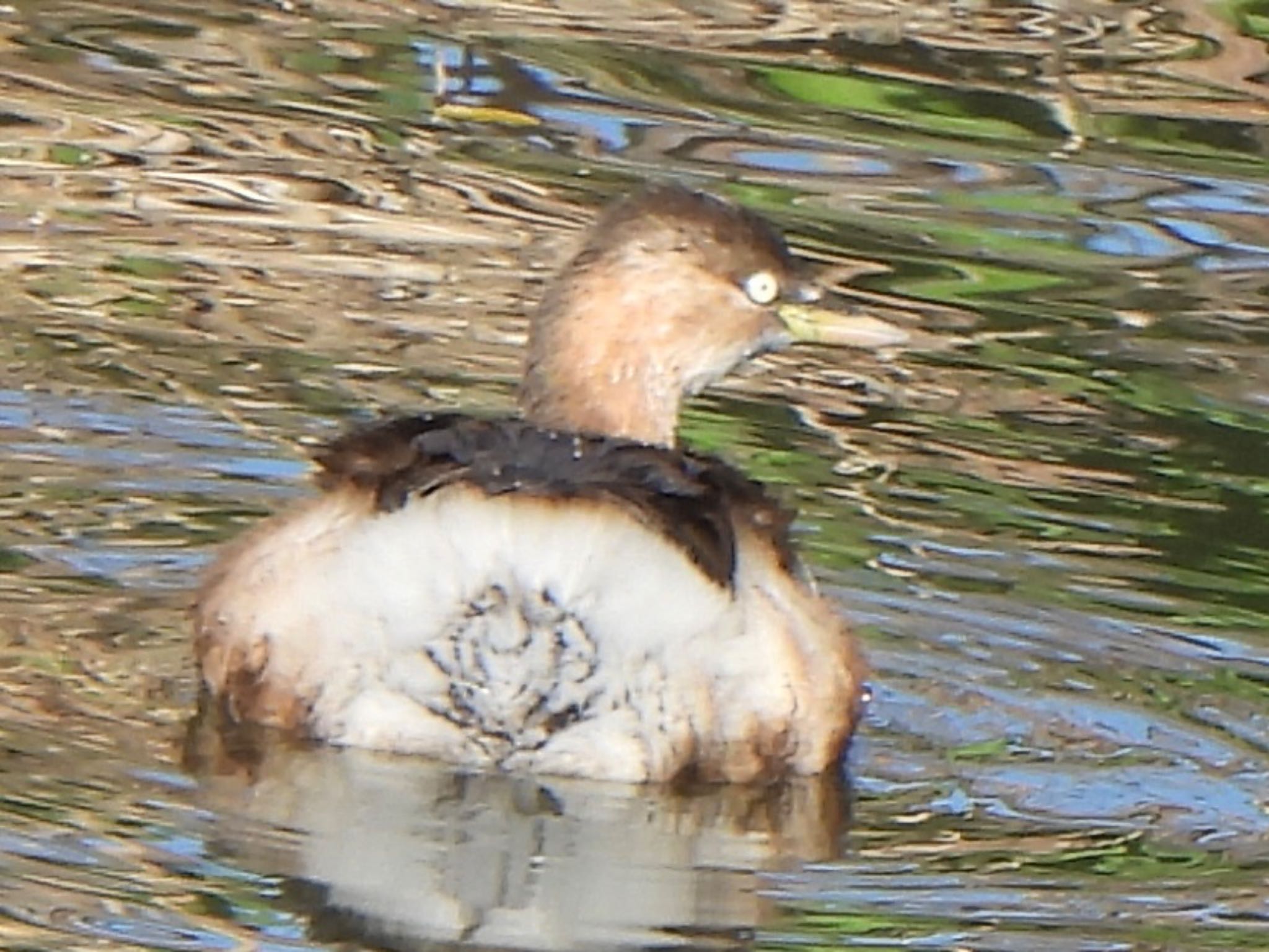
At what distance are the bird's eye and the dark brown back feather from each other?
118 cm

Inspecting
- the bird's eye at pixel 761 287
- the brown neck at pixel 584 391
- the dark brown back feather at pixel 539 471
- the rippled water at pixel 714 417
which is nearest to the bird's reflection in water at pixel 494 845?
the rippled water at pixel 714 417

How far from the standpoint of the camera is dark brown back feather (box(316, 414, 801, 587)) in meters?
5.98

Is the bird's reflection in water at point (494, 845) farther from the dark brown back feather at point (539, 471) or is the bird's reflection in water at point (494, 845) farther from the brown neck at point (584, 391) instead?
the brown neck at point (584, 391)

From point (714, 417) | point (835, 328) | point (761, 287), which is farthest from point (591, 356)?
point (714, 417)

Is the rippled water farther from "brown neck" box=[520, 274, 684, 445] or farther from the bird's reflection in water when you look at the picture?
"brown neck" box=[520, 274, 684, 445]

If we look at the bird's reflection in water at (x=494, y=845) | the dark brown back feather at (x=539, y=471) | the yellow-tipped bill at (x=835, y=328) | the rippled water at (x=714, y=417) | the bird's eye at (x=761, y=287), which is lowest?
the rippled water at (x=714, y=417)

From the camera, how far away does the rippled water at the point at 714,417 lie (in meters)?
5.87

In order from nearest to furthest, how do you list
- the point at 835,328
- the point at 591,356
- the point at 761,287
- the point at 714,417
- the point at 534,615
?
1. the point at 534,615
2. the point at 591,356
3. the point at 761,287
4. the point at 835,328
5. the point at 714,417

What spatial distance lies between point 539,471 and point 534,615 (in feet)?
0.73

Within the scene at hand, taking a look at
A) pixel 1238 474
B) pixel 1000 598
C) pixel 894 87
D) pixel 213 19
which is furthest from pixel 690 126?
pixel 1000 598

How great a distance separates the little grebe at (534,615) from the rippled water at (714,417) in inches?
3.7

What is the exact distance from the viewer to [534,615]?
5973 millimetres

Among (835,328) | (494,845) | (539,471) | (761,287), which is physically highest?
(539,471)

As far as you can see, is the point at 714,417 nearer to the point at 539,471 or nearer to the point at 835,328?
the point at 835,328
